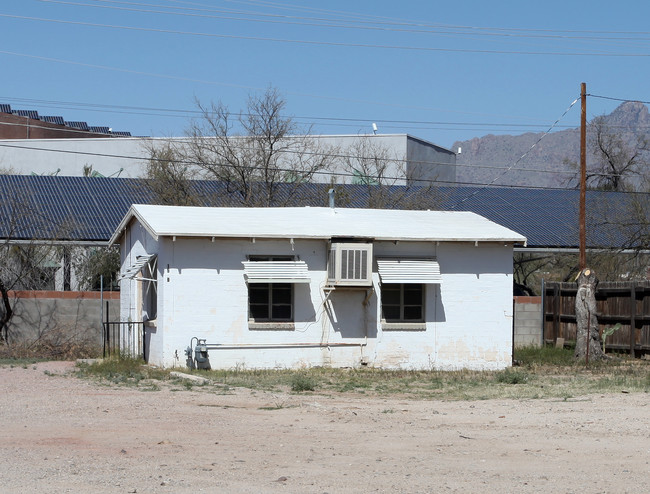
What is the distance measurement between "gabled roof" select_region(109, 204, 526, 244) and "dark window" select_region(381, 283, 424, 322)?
1.17 meters

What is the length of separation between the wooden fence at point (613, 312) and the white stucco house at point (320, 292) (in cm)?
412

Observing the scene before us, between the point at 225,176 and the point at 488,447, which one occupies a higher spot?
the point at 225,176

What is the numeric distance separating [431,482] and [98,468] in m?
3.08

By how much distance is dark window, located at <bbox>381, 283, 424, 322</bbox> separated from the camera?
21.5 metres

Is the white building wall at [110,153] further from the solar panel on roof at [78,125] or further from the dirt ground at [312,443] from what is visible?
the dirt ground at [312,443]

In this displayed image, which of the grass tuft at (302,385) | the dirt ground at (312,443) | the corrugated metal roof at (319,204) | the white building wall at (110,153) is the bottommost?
the grass tuft at (302,385)

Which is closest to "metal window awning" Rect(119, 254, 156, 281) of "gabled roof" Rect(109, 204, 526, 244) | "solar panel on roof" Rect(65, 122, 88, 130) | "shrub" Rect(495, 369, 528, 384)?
"gabled roof" Rect(109, 204, 526, 244)

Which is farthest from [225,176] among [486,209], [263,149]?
[486,209]

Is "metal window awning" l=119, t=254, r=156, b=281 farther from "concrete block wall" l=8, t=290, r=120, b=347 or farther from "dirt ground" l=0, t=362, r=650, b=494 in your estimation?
"dirt ground" l=0, t=362, r=650, b=494

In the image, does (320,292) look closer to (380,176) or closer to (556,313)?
(556,313)

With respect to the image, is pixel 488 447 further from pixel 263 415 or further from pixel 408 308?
pixel 408 308

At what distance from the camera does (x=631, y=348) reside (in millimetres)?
24375

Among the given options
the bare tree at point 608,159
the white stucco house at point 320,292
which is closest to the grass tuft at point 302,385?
the white stucco house at point 320,292

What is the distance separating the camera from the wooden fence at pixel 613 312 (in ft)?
79.2
